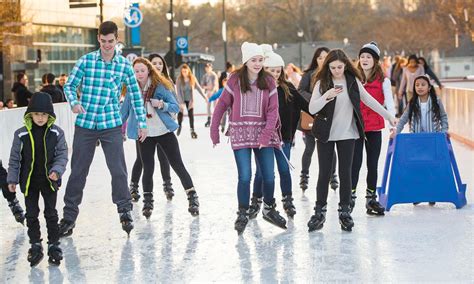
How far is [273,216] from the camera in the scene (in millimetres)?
8273

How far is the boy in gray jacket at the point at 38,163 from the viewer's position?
685cm

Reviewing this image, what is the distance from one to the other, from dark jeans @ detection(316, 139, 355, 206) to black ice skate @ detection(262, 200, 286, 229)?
322 millimetres

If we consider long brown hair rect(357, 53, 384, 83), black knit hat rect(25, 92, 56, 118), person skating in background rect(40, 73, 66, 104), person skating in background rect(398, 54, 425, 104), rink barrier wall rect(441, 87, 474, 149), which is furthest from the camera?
person skating in background rect(398, 54, 425, 104)

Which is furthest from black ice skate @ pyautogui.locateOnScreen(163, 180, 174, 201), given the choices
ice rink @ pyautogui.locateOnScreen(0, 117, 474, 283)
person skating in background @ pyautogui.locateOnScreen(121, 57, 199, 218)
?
person skating in background @ pyautogui.locateOnScreen(121, 57, 199, 218)

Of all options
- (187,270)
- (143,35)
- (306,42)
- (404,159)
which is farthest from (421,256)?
(306,42)

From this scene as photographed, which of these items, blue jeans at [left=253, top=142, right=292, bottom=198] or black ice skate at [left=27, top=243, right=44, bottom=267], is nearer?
black ice skate at [left=27, top=243, right=44, bottom=267]

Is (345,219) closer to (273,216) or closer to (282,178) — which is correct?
(273,216)

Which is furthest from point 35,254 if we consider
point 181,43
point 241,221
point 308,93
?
point 181,43

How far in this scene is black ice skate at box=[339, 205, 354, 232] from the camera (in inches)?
316

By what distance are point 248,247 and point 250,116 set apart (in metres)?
1.10

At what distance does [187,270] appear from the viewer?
6660mm

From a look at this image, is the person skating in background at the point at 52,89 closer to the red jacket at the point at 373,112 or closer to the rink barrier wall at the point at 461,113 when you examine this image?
the rink barrier wall at the point at 461,113

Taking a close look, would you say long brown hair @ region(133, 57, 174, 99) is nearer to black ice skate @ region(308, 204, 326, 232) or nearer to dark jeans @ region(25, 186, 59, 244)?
black ice skate @ region(308, 204, 326, 232)

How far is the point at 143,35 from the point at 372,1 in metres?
32.4
